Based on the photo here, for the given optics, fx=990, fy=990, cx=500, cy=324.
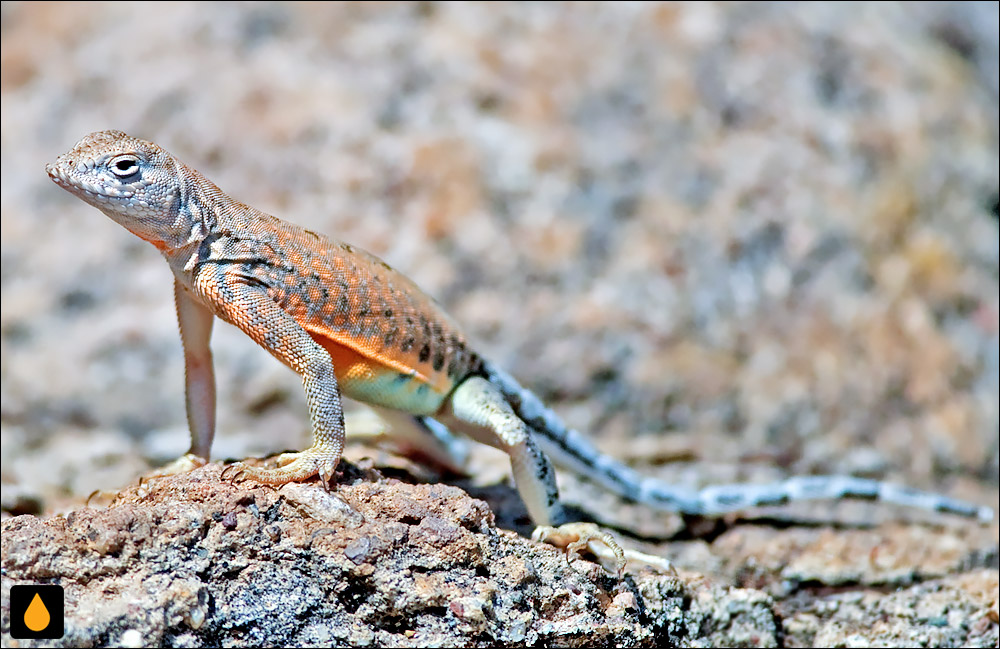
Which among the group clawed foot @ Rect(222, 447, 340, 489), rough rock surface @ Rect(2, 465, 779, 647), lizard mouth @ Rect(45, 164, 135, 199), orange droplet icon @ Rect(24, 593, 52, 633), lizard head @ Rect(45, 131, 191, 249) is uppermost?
lizard head @ Rect(45, 131, 191, 249)

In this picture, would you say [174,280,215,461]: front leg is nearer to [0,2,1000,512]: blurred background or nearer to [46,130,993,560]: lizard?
[46,130,993,560]: lizard

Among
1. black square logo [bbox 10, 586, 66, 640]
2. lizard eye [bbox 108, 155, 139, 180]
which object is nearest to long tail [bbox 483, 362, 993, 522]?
lizard eye [bbox 108, 155, 139, 180]

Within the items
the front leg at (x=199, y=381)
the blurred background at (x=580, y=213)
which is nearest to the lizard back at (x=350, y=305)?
the front leg at (x=199, y=381)

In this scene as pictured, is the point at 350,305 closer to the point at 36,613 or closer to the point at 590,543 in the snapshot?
the point at 590,543

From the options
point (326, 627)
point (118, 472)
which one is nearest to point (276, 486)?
point (326, 627)

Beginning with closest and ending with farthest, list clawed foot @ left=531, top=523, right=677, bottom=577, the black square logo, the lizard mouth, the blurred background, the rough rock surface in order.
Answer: the black square logo
the rough rock surface
the lizard mouth
clawed foot @ left=531, top=523, right=677, bottom=577
the blurred background
